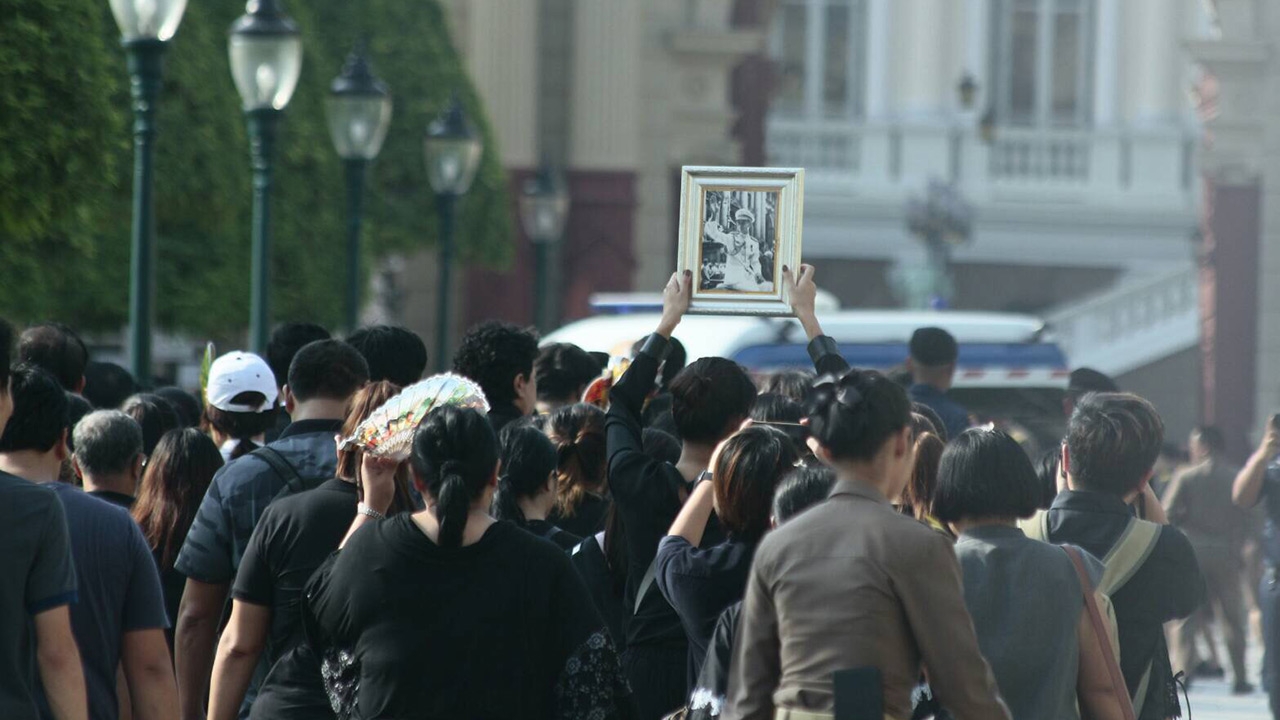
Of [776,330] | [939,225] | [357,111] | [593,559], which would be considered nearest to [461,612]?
[593,559]

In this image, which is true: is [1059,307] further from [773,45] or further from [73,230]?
[73,230]

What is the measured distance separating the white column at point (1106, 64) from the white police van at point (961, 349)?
3371 centimetres

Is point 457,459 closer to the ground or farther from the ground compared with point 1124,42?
closer to the ground

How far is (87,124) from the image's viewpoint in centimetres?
1330

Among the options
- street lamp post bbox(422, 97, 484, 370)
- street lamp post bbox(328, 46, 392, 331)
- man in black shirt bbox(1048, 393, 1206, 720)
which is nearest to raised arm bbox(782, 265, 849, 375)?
man in black shirt bbox(1048, 393, 1206, 720)

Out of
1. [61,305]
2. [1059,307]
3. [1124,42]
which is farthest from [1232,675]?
[1124,42]

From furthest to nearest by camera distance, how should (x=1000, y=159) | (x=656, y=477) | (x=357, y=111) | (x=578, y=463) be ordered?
1. (x=1000, y=159)
2. (x=357, y=111)
3. (x=578, y=463)
4. (x=656, y=477)

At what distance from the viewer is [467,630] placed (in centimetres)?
490

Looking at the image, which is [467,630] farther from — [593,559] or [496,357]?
[496,357]

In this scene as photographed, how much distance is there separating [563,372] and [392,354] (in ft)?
5.23

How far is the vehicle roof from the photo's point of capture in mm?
14250

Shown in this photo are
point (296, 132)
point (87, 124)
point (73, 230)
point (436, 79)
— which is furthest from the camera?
point (436, 79)

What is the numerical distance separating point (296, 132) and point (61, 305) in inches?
135

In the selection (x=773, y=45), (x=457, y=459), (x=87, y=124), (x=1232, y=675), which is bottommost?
(x=1232, y=675)
